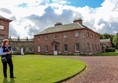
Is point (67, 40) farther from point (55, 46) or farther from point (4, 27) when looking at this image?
point (4, 27)

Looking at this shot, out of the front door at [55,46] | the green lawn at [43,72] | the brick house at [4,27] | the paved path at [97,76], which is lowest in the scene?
the paved path at [97,76]

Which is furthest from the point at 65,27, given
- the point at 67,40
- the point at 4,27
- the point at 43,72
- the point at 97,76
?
the point at 97,76

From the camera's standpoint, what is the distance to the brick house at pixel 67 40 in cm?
4481

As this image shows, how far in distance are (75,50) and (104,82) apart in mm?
35691

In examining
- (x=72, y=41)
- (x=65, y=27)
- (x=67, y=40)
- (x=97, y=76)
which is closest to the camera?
(x=97, y=76)

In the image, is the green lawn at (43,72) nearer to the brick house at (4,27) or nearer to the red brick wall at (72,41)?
the brick house at (4,27)

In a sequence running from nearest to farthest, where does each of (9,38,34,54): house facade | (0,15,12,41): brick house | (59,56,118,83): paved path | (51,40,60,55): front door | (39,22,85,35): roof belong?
(59,56,118,83): paved path
(0,15,12,41): brick house
(39,22,85,35): roof
(51,40,60,55): front door
(9,38,34,54): house facade

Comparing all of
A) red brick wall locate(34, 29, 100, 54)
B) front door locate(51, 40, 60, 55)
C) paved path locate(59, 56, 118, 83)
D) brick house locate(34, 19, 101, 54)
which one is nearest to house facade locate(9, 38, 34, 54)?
brick house locate(34, 19, 101, 54)

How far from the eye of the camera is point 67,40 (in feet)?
155

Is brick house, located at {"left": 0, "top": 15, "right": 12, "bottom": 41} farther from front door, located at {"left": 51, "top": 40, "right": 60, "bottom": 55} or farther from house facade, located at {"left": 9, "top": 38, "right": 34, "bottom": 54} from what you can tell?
front door, located at {"left": 51, "top": 40, "right": 60, "bottom": 55}

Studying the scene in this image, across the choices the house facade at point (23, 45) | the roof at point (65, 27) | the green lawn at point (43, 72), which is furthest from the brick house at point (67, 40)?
the green lawn at point (43, 72)

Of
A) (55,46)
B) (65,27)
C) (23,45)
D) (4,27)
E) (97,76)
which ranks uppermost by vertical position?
(65,27)

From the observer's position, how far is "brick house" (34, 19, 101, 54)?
1764 inches

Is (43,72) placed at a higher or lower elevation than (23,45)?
lower
